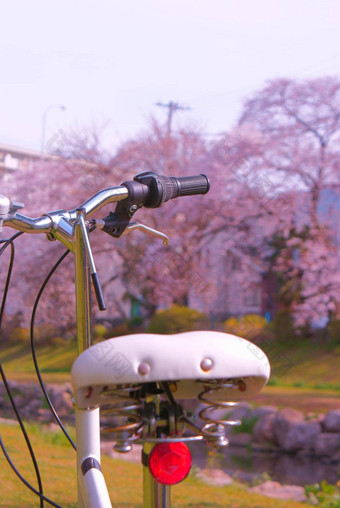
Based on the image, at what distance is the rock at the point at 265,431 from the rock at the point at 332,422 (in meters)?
0.65

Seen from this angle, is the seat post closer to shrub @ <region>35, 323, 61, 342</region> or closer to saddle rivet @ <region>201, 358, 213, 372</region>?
saddle rivet @ <region>201, 358, 213, 372</region>

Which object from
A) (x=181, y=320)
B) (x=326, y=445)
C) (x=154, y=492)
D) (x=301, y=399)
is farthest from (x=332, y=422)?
(x=154, y=492)

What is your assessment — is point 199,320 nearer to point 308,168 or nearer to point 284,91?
point 308,168

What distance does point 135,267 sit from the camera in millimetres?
11297

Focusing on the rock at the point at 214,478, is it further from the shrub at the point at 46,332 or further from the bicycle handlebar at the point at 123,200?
the shrub at the point at 46,332

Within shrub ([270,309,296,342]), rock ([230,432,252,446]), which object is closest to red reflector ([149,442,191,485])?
rock ([230,432,252,446])

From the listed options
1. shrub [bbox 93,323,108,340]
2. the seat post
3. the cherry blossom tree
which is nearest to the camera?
the seat post

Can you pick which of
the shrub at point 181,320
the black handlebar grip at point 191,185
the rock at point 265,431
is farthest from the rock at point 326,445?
the black handlebar grip at point 191,185

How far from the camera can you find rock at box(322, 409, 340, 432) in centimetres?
776

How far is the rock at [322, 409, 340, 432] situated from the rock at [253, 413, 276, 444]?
2.13ft

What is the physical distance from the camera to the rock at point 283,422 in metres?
7.64

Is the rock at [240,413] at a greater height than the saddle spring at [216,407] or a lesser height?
lesser

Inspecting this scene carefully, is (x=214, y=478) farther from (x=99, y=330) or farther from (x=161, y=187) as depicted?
(x=99, y=330)

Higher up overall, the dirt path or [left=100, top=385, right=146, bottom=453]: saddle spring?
[left=100, top=385, right=146, bottom=453]: saddle spring
